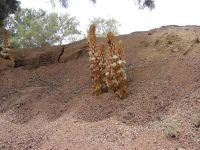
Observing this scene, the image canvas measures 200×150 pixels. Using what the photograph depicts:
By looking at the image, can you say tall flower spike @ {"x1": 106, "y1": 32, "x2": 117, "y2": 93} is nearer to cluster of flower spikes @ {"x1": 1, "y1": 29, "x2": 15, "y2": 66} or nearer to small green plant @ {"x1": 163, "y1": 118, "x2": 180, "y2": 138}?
small green plant @ {"x1": 163, "y1": 118, "x2": 180, "y2": 138}

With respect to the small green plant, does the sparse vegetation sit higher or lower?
higher

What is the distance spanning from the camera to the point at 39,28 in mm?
23312

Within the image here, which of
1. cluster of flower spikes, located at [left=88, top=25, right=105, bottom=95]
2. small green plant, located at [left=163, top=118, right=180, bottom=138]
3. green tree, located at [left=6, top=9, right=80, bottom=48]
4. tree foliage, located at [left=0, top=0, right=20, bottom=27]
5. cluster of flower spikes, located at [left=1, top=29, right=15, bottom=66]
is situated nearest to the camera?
small green plant, located at [left=163, top=118, right=180, bottom=138]

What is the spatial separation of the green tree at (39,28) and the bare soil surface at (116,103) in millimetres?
13500

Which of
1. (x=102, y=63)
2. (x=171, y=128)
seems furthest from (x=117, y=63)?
(x=171, y=128)

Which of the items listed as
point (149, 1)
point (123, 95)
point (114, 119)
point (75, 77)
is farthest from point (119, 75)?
point (149, 1)

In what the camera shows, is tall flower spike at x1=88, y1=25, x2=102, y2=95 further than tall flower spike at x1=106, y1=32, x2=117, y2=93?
Yes

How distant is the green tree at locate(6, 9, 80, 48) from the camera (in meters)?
22.4

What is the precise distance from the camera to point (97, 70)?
6.98 metres

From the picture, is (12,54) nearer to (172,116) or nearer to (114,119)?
(114,119)

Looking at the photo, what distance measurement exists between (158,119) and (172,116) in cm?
21

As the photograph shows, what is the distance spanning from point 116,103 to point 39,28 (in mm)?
17292

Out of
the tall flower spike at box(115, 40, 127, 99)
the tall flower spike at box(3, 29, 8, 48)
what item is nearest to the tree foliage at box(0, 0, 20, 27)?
the tall flower spike at box(3, 29, 8, 48)

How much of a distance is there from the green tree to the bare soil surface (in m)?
13.5
